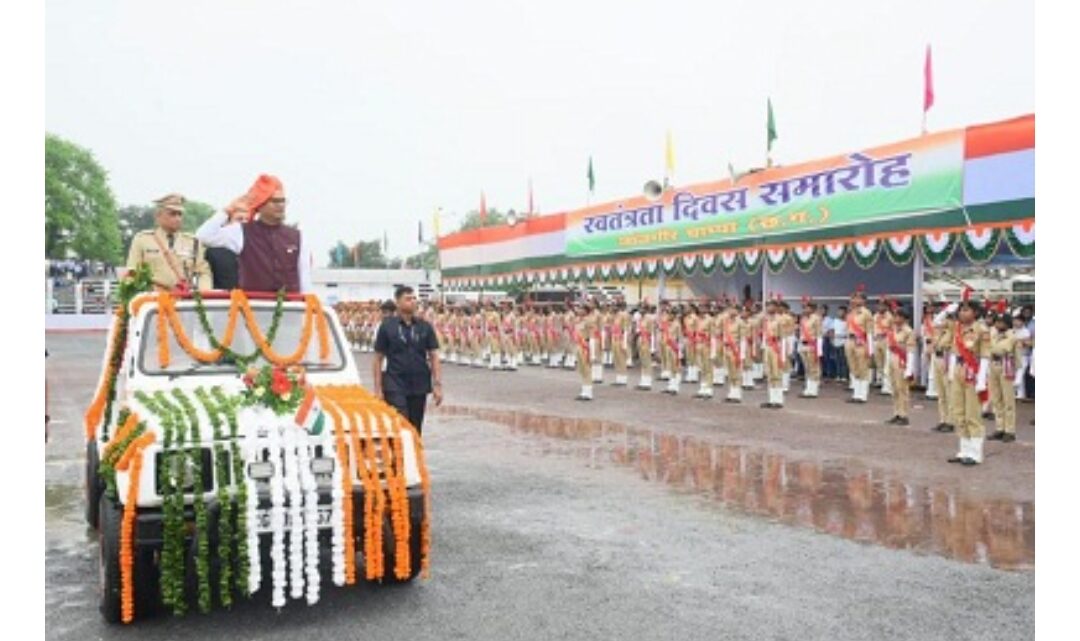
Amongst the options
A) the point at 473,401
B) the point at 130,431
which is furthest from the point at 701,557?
the point at 473,401

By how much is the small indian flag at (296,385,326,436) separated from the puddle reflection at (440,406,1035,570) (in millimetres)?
3965

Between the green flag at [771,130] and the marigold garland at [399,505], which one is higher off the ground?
the green flag at [771,130]

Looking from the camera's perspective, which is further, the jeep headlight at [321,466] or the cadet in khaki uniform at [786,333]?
the cadet in khaki uniform at [786,333]

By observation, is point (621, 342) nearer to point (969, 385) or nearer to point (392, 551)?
point (969, 385)

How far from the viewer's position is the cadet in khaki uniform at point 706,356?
16766 millimetres

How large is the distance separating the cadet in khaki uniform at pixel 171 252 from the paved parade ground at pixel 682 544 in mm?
2018

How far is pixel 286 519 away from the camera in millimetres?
4707

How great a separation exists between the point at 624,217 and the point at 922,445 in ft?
48.9

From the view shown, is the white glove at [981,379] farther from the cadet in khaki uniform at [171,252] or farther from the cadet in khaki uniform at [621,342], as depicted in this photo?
the cadet in khaki uniform at [621,342]

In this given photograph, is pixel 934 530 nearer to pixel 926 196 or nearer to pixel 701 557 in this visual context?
pixel 701 557

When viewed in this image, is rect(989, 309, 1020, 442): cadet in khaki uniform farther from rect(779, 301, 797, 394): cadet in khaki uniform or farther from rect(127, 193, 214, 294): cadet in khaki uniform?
rect(127, 193, 214, 294): cadet in khaki uniform

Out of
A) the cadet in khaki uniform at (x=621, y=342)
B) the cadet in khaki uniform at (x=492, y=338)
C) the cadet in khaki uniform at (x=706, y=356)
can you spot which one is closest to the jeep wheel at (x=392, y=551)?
the cadet in khaki uniform at (x=706, y=356)

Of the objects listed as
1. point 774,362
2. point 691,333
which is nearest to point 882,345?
point 774,362

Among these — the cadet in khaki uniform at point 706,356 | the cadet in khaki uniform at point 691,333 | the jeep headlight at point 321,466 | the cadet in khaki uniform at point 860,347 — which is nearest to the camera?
the jeep headlight at point 321,466
